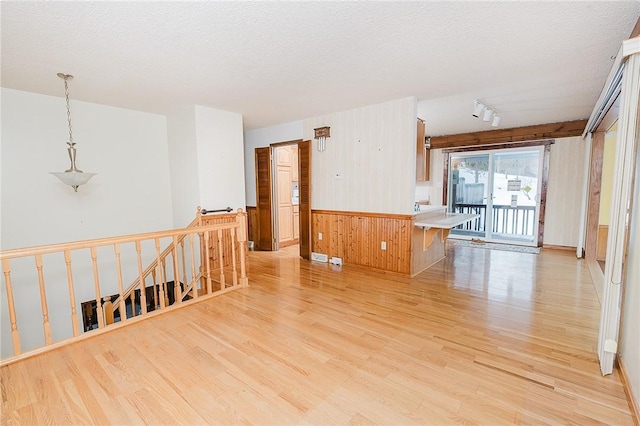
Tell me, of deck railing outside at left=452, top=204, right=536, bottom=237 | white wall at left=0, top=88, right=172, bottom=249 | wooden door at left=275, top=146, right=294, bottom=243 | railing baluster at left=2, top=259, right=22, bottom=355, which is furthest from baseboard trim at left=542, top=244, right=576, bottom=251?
railing baluster at left=2, top=259, right=22, bottom=355

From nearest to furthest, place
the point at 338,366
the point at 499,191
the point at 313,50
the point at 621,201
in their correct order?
the point at 621,201 < the point at 338,366 < the point at 313,50 < the point at 499,191

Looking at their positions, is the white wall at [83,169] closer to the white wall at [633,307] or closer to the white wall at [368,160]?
the white wall at [368,160]

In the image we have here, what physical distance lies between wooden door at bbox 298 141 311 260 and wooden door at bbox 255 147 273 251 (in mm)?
859

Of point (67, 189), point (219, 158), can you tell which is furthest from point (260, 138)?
point (67, 189)

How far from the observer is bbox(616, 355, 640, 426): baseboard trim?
5.19 feet

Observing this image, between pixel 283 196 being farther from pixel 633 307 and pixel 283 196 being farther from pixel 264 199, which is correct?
pixel 633 307

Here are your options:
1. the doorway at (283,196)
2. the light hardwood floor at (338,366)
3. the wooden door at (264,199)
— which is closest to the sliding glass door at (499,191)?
the light hardwood floor at (338,366)

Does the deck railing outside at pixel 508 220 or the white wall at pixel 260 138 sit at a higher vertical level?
the white wall at pixel 260 138

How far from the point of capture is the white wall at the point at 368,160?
3.99 meters

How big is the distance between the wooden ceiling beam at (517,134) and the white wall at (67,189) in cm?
578

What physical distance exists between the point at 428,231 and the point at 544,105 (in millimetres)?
2454

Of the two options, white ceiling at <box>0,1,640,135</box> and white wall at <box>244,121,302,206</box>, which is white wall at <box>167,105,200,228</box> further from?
white wall at <box>244,121,302,206</box>

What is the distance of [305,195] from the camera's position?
5.17 meters

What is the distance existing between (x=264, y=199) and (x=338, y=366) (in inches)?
167
